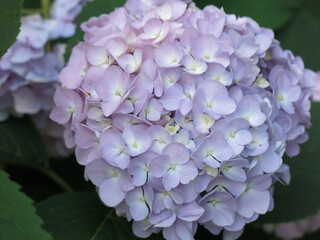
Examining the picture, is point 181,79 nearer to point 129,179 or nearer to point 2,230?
point 129,179

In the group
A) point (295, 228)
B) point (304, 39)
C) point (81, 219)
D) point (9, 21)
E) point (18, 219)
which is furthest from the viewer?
point (295, 228)

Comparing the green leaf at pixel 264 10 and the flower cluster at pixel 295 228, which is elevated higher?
the green leaf at pixel 264 10

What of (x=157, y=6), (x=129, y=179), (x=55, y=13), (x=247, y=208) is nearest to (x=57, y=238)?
(x=129, y=179)

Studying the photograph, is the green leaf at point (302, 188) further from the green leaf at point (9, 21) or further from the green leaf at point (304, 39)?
the green leaf at point (9, 21)

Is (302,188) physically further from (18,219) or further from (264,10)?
(18,219)

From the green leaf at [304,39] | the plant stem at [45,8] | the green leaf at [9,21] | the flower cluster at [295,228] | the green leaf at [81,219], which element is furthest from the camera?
the flower cluster at [295,228]

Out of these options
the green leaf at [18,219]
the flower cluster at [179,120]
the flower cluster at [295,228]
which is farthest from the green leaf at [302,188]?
the green leaf at [18,219]

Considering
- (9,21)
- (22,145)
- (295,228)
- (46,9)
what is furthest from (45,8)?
(295,228)
